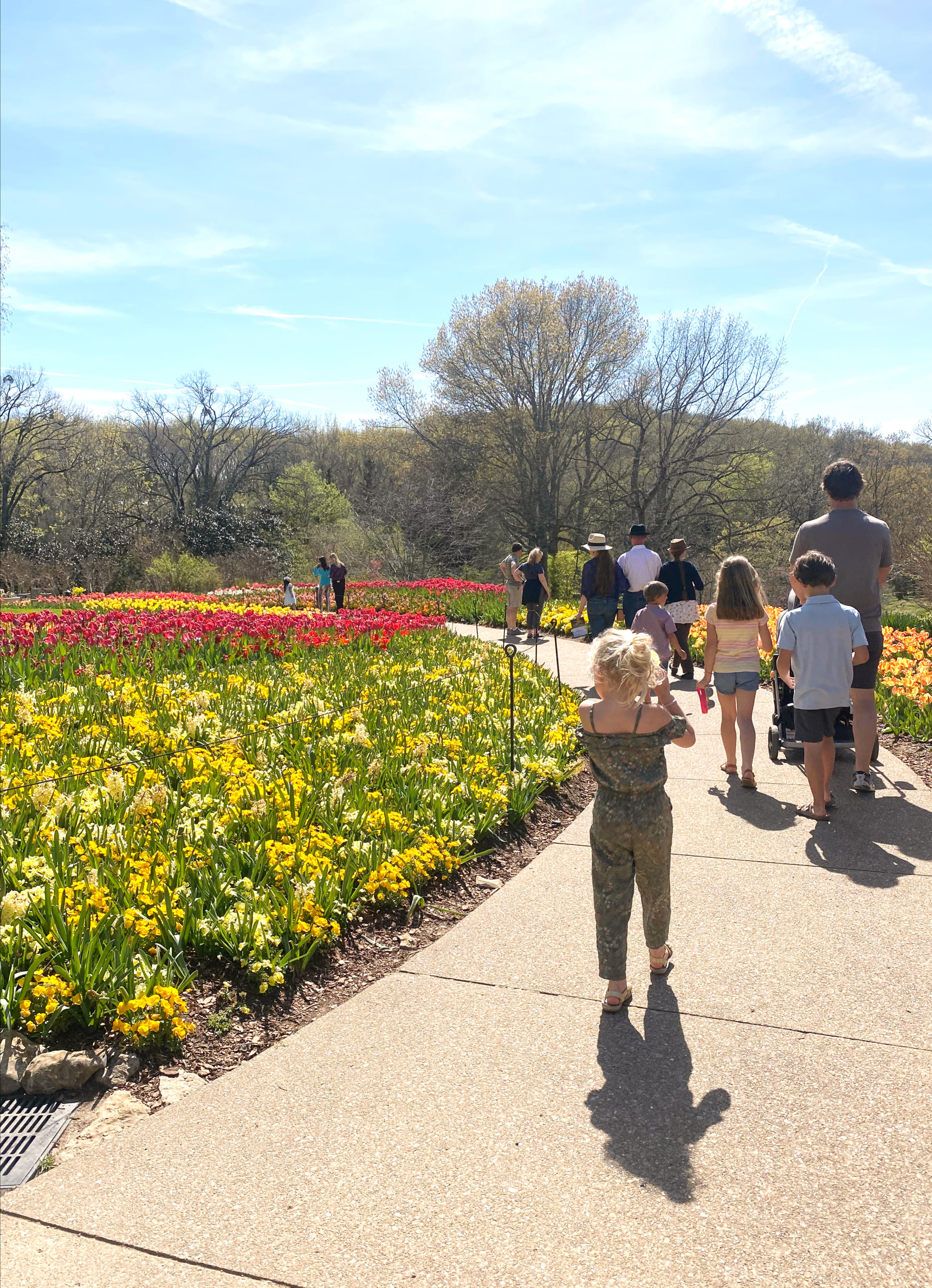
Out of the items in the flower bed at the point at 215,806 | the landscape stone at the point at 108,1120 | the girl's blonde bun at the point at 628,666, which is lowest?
the landscape stone at the point at 108,1120

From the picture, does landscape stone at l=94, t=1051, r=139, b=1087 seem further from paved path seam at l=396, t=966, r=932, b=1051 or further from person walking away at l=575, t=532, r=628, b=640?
person walking away at l=575, t=532, r=628, b=640

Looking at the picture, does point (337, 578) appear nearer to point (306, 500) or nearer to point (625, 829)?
point (625, 829)

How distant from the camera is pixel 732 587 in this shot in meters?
7.00

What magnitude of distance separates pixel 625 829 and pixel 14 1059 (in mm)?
2381

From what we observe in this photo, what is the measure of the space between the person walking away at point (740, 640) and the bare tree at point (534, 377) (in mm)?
31051

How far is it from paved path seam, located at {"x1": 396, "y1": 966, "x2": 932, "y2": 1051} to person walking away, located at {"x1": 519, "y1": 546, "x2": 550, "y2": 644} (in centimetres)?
1281

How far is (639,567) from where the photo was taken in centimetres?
1080

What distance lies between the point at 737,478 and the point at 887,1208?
3739 cm

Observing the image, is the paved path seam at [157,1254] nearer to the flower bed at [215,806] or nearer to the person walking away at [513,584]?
the flower bed at [215,806]

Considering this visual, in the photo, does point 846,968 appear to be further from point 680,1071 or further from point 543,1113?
point 543,1113

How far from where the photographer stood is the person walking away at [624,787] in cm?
370

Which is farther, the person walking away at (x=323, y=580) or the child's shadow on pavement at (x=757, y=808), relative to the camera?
the person walking away at (x=323, y=580)

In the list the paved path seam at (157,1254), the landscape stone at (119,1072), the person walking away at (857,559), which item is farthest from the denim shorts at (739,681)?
the paved path seam at (157,1254)

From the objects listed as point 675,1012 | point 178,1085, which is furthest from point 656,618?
point 178,1085
